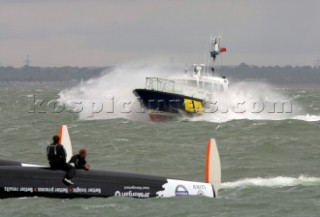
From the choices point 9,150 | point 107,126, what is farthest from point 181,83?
point 9,150

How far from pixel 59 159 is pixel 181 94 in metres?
25.2

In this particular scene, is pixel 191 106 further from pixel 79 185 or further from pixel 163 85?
pixel 79 185

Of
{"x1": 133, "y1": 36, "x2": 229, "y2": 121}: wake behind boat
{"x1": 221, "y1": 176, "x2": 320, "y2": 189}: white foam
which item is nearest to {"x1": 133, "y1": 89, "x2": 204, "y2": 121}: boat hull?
{"x1": 133, "y1": 36, "x2": 229, "y2": 121}: wake behind boat

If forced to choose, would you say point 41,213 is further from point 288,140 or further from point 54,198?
point 288,140

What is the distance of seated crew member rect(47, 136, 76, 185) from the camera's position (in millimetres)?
15484

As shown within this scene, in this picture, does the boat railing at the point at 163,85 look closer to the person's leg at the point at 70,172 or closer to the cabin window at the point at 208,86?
the cabin window at the point at 208,86

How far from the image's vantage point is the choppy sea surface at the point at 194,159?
48.7 ft

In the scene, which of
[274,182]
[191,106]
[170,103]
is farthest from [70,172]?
[191,106]

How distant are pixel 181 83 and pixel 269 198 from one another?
25.2m

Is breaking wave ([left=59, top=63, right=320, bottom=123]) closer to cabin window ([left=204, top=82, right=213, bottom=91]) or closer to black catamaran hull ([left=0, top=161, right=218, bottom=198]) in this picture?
cabin window ([left=204, top=82, right=213, bottom=91])

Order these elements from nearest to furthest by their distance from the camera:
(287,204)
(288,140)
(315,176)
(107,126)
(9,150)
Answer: (287,204)
(315,176)
(9,150)
(288,140)
(107,126)

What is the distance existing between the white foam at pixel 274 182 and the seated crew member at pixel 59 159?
13.3 feet

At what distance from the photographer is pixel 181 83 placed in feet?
135

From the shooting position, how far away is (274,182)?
18844mm
